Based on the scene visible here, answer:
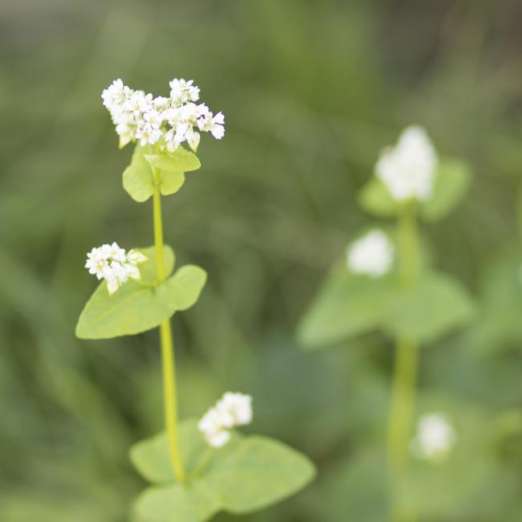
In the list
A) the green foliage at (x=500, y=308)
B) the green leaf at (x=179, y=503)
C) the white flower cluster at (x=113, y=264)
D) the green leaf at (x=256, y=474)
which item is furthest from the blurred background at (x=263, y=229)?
the white flower cluster at (x=113, y=264)

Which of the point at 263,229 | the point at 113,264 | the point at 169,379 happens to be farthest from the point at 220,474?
the point at 263,229

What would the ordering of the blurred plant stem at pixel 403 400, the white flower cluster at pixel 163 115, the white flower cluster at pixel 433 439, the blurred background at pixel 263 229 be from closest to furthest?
1. the white flower cluster at pixel 163 115
2. the blurred plant stem at pixel 403 400
3. the white flower cluster at pixel 433 439
4. the blurred background at pixel 263 229

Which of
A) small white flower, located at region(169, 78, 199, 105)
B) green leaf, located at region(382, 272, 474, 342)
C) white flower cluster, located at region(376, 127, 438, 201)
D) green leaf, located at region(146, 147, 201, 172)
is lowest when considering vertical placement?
green leaf, located at region(146, 147, 201, 172)

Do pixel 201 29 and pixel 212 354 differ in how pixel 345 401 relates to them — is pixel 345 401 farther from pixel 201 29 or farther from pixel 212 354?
pixel 201 29

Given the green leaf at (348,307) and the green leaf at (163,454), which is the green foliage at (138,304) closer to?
the green leaf at (163,454)

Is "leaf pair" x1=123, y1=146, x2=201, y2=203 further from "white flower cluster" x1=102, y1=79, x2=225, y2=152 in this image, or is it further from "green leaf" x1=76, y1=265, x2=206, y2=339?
"green leaf" x1=76, y1=265, x2=206, y2=339

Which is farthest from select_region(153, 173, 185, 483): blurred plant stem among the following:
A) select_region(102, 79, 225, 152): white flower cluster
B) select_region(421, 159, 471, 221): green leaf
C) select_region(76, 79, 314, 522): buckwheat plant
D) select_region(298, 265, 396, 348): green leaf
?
select_region(421, 159, 471, 221): green leaf

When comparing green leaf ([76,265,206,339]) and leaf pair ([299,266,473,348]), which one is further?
leaf pair ([299,266,473,348])
